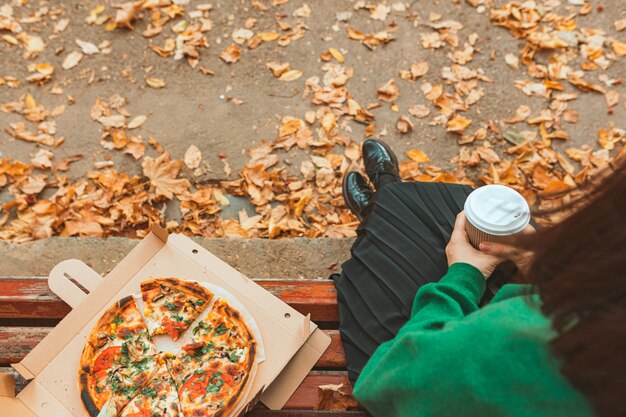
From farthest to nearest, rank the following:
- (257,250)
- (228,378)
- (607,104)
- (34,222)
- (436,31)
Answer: (436,31)
(607,104)
(34,222)
(257,250)
(228,378)

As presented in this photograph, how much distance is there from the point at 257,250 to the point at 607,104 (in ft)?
8.75

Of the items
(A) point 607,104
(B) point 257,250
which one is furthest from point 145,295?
(A) point 607,104

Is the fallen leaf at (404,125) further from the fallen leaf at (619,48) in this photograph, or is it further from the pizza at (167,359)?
the pizza at (167,359)

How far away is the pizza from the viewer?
6.06 ft

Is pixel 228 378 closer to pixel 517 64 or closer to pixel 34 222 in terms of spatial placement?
pixel 34 222

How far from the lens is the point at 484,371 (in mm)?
1117

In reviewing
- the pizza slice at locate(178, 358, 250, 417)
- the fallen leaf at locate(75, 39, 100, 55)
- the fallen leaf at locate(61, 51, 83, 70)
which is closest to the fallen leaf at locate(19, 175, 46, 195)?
the fallen leaf at locate(61, 51, 83, 70)

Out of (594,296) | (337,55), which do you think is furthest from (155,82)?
(594,296)

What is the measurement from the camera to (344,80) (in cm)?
385

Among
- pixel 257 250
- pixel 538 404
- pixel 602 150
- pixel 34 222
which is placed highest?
pixel 538 404

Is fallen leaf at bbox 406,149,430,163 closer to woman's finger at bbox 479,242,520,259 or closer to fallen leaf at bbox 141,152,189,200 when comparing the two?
fallen leaf at bbox 141,152,189,200

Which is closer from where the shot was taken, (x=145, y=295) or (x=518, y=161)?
(x=145, y=295)

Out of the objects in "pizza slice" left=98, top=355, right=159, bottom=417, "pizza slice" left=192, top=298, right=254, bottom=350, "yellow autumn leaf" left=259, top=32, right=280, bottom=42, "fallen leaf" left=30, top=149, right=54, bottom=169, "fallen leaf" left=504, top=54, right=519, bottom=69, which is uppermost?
"fallen leaf" left=504, top=54, right=519, bottom=69

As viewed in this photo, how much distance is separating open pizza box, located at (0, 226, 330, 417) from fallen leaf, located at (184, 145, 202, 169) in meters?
1.32
